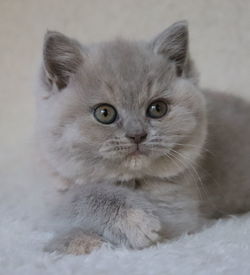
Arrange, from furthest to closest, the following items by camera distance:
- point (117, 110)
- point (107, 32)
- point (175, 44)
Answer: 1. point (107, 32)
2. point (175, 44)
3. point (117, 110)

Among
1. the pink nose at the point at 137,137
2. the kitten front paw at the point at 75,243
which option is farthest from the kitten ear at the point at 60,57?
the kitten front paw at the point at 75,243

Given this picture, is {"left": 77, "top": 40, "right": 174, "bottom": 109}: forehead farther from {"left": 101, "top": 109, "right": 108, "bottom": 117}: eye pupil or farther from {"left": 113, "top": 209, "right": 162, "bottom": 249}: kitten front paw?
{"left": 113, "top": 209, "right": 162, "bottom": 249}: kitten front paw

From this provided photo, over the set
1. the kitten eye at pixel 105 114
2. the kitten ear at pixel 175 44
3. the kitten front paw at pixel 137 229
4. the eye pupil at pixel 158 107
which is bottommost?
the kitten front paw at pixel 137 229

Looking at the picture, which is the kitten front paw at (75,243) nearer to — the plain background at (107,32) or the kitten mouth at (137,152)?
the kitten mouth at (137,152)

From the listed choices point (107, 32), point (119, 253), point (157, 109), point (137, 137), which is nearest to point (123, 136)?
point (137, 137)

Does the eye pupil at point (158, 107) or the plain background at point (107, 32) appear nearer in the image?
the eye pupil at point (158, 107)

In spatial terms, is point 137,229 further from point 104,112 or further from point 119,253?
point 104,112

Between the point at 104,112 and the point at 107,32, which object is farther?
the point at 107,32

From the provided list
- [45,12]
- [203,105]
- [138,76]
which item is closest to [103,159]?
[138,76]
